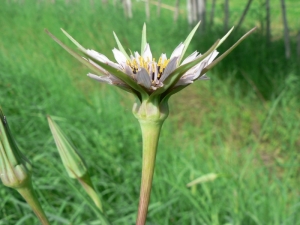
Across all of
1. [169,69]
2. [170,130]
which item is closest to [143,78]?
[169,69]

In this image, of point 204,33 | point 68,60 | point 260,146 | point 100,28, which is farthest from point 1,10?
point 260,146

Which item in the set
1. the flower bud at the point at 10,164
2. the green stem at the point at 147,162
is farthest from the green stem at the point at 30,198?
the green stem at the point at 147,162

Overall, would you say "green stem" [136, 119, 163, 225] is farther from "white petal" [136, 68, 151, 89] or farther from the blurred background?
the blurred background

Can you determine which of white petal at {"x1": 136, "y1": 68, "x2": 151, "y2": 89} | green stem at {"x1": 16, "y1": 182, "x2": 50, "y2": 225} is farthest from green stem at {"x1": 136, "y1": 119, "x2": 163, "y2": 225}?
green stem at {"x1": 16, "y1": 182, "x2": 50, "y2": 225}

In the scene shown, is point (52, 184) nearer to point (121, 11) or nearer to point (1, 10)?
A: point (121, 11)

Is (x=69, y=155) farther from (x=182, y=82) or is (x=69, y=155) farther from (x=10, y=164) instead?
(x=182, y=82)
